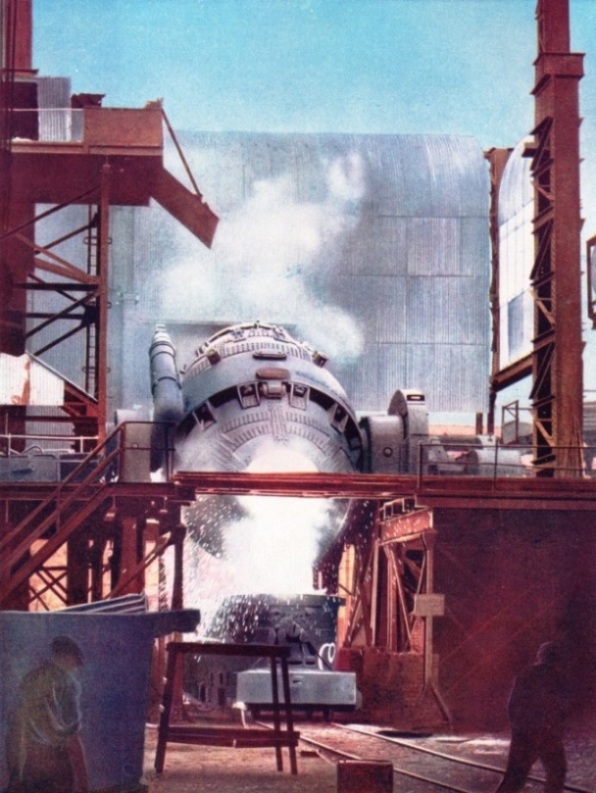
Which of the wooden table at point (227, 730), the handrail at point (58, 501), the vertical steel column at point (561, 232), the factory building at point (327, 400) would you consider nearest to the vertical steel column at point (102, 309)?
the factory building at point (327, 400)

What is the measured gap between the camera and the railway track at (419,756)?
50.1 ft

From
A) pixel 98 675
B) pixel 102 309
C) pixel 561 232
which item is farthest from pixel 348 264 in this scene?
pixel 98 675

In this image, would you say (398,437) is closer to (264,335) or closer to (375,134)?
(264,335)

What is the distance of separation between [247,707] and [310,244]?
1858 cm

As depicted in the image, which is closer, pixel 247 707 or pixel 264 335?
pixel 247 707

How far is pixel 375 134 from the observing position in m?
36.0

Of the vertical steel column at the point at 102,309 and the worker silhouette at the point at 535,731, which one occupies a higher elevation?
the vertical steel column at the point at 102,309

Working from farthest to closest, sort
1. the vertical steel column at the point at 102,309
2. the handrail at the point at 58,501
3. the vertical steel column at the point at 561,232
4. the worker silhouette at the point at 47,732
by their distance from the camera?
the vertical steel column at the point at 561,232 < the vertical steel column at the point at 102,309 < the handrail at the point at 58,501 < the worker silhouette at the point at 47,732

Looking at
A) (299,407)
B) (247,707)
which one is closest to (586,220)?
(299,407)

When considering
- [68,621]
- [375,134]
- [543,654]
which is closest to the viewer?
[68,621]

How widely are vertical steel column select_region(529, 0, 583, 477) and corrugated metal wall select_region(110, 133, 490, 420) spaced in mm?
6966

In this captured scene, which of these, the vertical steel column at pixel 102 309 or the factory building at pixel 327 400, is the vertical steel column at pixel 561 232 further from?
the vertical steel column at pixel 102 309

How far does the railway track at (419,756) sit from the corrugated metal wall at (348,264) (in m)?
13.8

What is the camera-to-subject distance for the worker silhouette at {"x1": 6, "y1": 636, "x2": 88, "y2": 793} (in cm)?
1143
